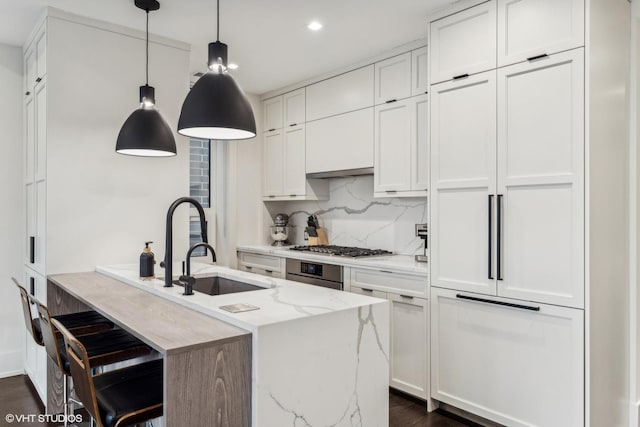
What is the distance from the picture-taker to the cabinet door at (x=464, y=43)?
2504 mm

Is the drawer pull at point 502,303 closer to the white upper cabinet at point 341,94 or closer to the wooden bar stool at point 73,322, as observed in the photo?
the white upper cabinet at point 341,94

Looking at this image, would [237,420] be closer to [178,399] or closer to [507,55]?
[178,399]

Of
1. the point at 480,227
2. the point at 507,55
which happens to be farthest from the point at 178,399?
the point at 507,55

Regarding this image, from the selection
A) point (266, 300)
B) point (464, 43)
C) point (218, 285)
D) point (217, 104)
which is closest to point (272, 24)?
point (464, 43)

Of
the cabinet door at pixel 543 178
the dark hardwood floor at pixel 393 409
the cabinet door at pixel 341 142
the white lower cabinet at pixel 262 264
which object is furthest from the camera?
the white lower cabinet at pixel 262 264

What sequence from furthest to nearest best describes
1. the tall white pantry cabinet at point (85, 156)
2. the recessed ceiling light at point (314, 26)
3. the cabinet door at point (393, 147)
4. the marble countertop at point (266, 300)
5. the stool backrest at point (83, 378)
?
the cabinet door at point (393, 147)
the recessed ceiling light at point (314, 26)
the tall white pantry cabinet at point (85, 156)
the marble countertop at point (266, 300)
the stool backrest at point (83, 378)

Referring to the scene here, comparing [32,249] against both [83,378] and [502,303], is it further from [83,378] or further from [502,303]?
[502,303]

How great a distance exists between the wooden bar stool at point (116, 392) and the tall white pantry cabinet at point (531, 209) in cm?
177

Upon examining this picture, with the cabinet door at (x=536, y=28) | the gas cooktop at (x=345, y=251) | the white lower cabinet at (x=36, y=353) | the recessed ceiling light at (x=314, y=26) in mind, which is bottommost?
the white lower cabinet at (x=36, y=353)

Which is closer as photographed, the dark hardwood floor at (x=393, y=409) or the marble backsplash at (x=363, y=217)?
the dark hardwood floor at (x=393, y=409)

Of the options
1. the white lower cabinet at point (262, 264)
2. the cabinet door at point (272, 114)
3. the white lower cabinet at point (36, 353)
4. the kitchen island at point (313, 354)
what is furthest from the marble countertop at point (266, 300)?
the cabinet door at point (272, 114)

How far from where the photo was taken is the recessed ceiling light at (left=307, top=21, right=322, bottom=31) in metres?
3.00

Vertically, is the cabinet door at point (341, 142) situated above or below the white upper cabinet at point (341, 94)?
below

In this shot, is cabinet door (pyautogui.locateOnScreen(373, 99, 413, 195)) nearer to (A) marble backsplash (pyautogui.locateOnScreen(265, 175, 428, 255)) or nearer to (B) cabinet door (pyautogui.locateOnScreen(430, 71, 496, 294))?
(A) marble backsplash (pyautogui.locateOnScreen(265, 175, 428, 255))
